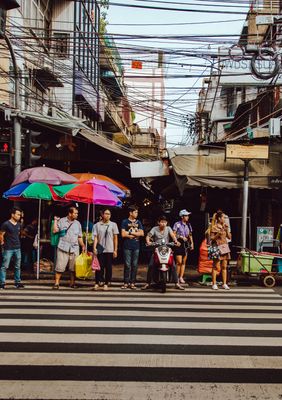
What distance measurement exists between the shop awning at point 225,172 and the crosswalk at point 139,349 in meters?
5.46

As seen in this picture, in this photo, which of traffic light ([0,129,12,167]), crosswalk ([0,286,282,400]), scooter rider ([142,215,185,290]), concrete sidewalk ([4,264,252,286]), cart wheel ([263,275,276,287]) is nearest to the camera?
crosswalk ([0,286,282,400])

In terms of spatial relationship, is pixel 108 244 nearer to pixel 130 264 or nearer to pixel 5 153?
pixel 130 264

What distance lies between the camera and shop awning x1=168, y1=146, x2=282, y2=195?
15.4 m

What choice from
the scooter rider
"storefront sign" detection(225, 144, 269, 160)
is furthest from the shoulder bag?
"storefront sign" detection(225, 144, 269, 160)

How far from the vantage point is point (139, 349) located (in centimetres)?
627

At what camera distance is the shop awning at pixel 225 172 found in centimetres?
1536

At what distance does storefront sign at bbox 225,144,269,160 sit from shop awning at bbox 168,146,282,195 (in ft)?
3.38

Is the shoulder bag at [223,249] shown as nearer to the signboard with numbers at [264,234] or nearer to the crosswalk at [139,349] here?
the crosswalk at [139,349]

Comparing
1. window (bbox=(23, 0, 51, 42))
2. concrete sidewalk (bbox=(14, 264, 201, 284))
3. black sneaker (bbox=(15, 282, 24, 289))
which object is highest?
window (bbox=(23, 0, 51, 42))

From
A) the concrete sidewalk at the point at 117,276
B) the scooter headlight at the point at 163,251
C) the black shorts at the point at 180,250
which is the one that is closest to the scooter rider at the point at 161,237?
the scooter headlight at the point at 163,251

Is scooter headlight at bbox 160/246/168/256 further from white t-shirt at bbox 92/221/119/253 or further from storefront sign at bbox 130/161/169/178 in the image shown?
storefront sign at bbox 130/161/169/178

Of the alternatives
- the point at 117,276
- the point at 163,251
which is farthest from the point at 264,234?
the point at 163,251

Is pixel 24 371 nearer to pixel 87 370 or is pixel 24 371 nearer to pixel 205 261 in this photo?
pixel 87 370

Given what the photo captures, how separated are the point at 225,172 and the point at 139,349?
386 inches
